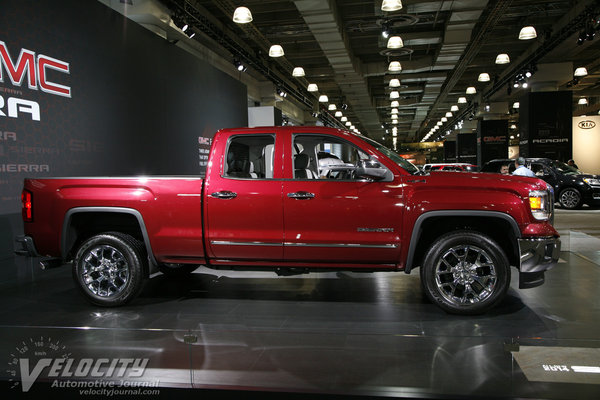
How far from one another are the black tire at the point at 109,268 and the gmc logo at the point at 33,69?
3161 mm

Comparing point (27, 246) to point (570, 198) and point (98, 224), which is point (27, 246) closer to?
point (98, 224)

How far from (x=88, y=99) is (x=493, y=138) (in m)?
23.5

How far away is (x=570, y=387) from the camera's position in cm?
260

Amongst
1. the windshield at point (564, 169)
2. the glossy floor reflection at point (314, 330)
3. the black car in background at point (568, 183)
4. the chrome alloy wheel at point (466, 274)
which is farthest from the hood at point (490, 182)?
the windshield at point (564, 169)

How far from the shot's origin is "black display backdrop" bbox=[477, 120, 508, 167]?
26.2 m

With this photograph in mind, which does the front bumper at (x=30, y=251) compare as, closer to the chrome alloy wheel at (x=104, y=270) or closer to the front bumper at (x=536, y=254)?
the chrome alloy wheel at (x=104, y=270)

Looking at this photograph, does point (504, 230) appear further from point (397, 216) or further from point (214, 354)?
point (214, 354)

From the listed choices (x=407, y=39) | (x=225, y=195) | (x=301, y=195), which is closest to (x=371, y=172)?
(x=301, y=195)

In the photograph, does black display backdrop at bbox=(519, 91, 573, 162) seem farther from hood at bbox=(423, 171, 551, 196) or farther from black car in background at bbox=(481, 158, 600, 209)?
hood at bbox=(423, 171, 551, 196)

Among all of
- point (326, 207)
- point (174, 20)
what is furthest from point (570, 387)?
point (174, 20)

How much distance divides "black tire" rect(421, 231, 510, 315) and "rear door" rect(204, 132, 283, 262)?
1.41 meters

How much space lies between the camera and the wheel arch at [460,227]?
4059 mm

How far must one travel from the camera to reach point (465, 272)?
4.12m

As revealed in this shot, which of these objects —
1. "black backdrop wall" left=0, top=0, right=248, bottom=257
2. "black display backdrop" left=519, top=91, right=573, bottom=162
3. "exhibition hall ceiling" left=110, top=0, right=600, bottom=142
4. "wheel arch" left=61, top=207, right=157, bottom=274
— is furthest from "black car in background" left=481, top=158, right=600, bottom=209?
"wheel arch" left=61, top=207, right=157, bottom=274
